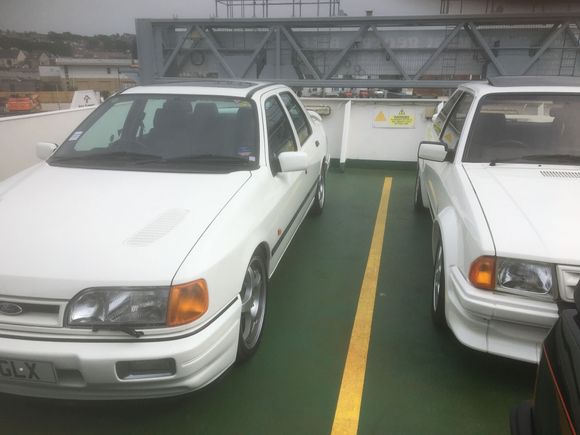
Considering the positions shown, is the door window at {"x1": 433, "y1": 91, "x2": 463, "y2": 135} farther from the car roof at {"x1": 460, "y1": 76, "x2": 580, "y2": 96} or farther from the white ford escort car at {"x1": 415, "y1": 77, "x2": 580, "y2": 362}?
the car roof at {"x1": 460, "y1": 76, "x2": 580, "y2": 96}

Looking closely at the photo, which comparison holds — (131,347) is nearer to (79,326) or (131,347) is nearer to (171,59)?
(79,326)

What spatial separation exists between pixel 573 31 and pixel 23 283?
37.5 ft

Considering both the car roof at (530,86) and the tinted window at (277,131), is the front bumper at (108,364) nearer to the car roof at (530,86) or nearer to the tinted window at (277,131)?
the tinted window at (277,131)

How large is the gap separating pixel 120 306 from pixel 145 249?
0.28 m

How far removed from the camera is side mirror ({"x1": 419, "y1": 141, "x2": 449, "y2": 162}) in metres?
3.49

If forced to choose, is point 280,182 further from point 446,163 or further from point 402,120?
point 402,120

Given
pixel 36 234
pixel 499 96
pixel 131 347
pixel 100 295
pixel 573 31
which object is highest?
pixel 573 31

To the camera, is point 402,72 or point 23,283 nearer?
point 23,283

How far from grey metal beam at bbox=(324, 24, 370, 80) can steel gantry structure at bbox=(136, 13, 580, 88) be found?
0.07ft

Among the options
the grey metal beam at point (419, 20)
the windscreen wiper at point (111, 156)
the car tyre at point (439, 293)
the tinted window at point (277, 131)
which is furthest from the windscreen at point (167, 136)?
the grey metal beam at point (419, 20)

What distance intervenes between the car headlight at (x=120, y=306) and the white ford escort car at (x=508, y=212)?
1526mm

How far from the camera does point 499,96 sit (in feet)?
11.7

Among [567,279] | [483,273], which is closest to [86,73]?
[483,273]

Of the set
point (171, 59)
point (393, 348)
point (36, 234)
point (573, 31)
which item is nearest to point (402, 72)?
point (573, 31)
